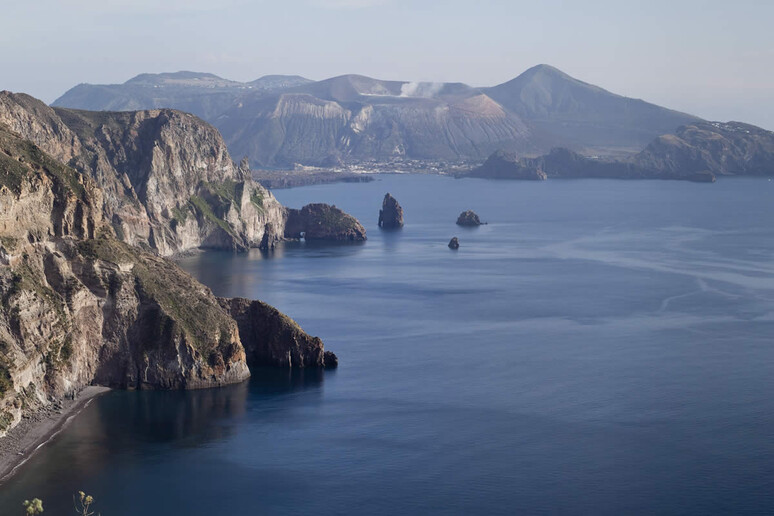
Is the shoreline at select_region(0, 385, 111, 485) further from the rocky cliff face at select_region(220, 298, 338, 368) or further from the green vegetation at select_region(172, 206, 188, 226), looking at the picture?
the green vegetation at select_region(172, 206, 188, 226)

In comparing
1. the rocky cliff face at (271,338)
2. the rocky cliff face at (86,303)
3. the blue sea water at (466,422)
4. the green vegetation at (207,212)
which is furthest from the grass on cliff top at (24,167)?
the green vegetation at (207,212)

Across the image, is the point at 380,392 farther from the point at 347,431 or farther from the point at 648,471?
the point at 648,471

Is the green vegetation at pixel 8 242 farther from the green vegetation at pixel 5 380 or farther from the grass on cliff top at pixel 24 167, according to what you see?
the green vegetation at pixel 5 380

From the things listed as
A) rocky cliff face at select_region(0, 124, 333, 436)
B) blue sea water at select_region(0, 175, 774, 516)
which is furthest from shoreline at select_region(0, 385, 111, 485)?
rocky cliff face at select_region(0, 124, 333, 436)

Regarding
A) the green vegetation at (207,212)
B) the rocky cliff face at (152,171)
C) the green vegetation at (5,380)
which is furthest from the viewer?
the green vegetation at (207,212)

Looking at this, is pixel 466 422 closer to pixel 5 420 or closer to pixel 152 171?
pixel 5 420

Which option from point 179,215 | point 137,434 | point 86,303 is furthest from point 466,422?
point 179,215

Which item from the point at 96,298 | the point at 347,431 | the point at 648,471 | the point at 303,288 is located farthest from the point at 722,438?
the point at 303,288
